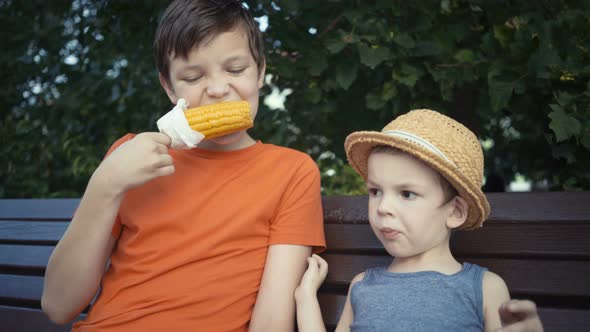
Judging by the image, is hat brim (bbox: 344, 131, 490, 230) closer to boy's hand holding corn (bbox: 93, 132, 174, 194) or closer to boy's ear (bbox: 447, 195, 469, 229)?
boy's ear (bbox: 447, 195, 469, 229)

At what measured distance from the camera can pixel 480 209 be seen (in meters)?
1.67

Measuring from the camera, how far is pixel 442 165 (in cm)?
158

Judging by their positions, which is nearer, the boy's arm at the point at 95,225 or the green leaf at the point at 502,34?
the boy's arm at the point at 95,225

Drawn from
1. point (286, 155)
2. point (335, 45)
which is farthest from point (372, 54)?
point (286, 155)

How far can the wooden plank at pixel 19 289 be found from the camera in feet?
8.54

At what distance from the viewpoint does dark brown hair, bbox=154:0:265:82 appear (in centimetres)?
190

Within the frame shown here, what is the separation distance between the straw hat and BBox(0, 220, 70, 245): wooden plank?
1.50 meters

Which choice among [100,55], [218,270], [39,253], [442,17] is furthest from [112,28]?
[218,270]

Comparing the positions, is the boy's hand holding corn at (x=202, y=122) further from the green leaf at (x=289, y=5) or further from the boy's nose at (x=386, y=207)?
the green leaf at (x=289, y=5)

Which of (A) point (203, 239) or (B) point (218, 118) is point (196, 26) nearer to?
(B) point (218, 118)

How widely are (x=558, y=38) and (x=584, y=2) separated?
0.20 meters

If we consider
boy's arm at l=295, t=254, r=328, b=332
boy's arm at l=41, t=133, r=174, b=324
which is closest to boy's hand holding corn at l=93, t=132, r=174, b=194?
boy's arm at l=41, t=133, r=174, b=324

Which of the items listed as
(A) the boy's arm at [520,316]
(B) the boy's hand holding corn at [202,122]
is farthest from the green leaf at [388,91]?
(A) the boy's arm at [520,316]

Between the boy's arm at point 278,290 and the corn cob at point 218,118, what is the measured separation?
40 centimetres
